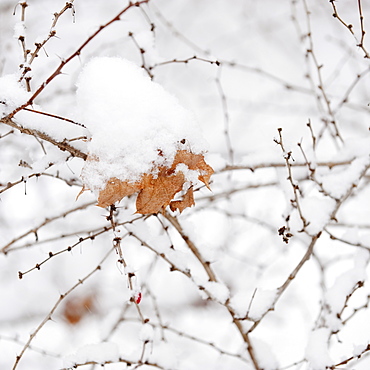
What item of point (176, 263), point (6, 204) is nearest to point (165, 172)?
point (176, 263)

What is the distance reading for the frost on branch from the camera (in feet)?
3.41

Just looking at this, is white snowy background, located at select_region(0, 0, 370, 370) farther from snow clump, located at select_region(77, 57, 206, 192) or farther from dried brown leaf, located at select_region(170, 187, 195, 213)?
dried brown leaf, located at select_region(170, 187, 195, 213)

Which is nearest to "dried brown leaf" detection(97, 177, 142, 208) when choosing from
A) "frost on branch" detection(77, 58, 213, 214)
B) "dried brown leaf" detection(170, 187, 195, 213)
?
"frost on branch" detection(77, 58, 213, 214)

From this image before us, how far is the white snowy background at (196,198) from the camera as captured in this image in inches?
46.1

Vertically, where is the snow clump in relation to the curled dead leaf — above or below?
above

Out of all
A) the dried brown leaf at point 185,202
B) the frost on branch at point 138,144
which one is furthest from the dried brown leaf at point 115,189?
the dried brown leaf at point 185,202

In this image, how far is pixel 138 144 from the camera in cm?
A: 106

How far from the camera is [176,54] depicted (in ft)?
14.8

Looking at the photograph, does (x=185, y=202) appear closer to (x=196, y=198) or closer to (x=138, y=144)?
(x=138, y=144)

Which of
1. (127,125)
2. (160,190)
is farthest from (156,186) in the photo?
(127,125)

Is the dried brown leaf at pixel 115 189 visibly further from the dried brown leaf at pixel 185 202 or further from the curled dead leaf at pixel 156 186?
the dried brown leaf at pixel 185 202

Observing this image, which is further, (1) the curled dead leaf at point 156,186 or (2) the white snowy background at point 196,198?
(2) the white snowy background at point 196,198

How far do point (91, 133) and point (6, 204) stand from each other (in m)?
2.87

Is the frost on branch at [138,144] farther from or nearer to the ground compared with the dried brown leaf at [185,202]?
farther from the ground
